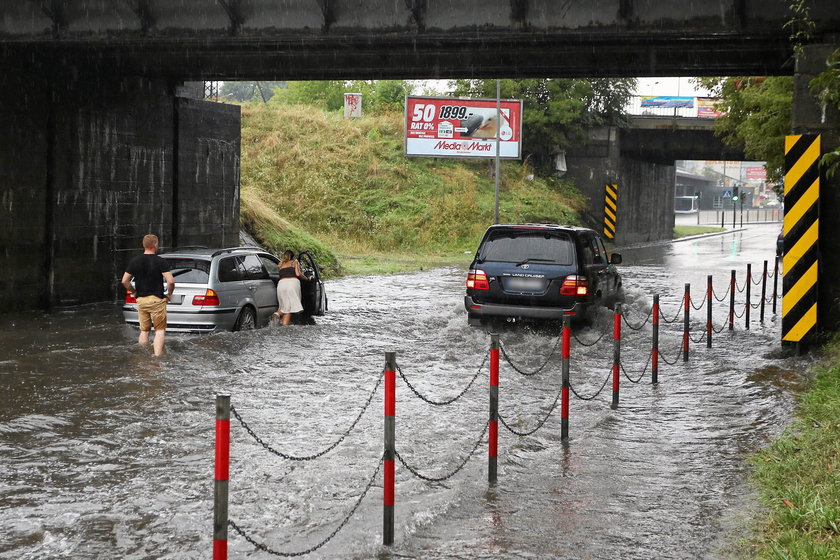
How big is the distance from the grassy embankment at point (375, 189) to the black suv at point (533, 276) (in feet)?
77.7

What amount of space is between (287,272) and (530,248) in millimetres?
4111

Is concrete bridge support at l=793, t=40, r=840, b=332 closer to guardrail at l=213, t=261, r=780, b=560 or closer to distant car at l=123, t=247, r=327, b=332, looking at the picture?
guardrail at l=213, t=261, r=780, b=560

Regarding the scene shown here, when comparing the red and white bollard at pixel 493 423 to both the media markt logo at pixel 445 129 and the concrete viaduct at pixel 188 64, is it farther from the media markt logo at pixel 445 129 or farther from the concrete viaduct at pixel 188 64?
the media markt logo at pixel 445 129

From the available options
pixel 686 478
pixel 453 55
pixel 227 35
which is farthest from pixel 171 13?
pixel 686 478

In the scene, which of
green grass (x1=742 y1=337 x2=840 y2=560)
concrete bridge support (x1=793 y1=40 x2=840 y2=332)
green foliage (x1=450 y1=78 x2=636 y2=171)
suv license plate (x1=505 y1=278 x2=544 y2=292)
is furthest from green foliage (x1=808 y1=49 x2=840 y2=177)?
green foliage (x1=450 y1=78 x2=636 y2=171)

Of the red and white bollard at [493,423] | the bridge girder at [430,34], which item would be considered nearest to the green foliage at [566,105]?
the bridge girder at [430,34]

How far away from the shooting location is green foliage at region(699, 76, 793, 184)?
18.6m

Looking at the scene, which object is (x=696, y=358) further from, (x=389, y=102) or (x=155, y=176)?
(x=389, y=102)

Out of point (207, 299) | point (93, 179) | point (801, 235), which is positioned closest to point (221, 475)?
point (801, 235)

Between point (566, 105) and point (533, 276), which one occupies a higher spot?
point (566, 105)

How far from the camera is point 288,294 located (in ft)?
59.2

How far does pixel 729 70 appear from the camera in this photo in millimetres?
21016

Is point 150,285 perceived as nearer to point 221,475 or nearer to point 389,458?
point 389,458

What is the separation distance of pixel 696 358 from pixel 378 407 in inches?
229
